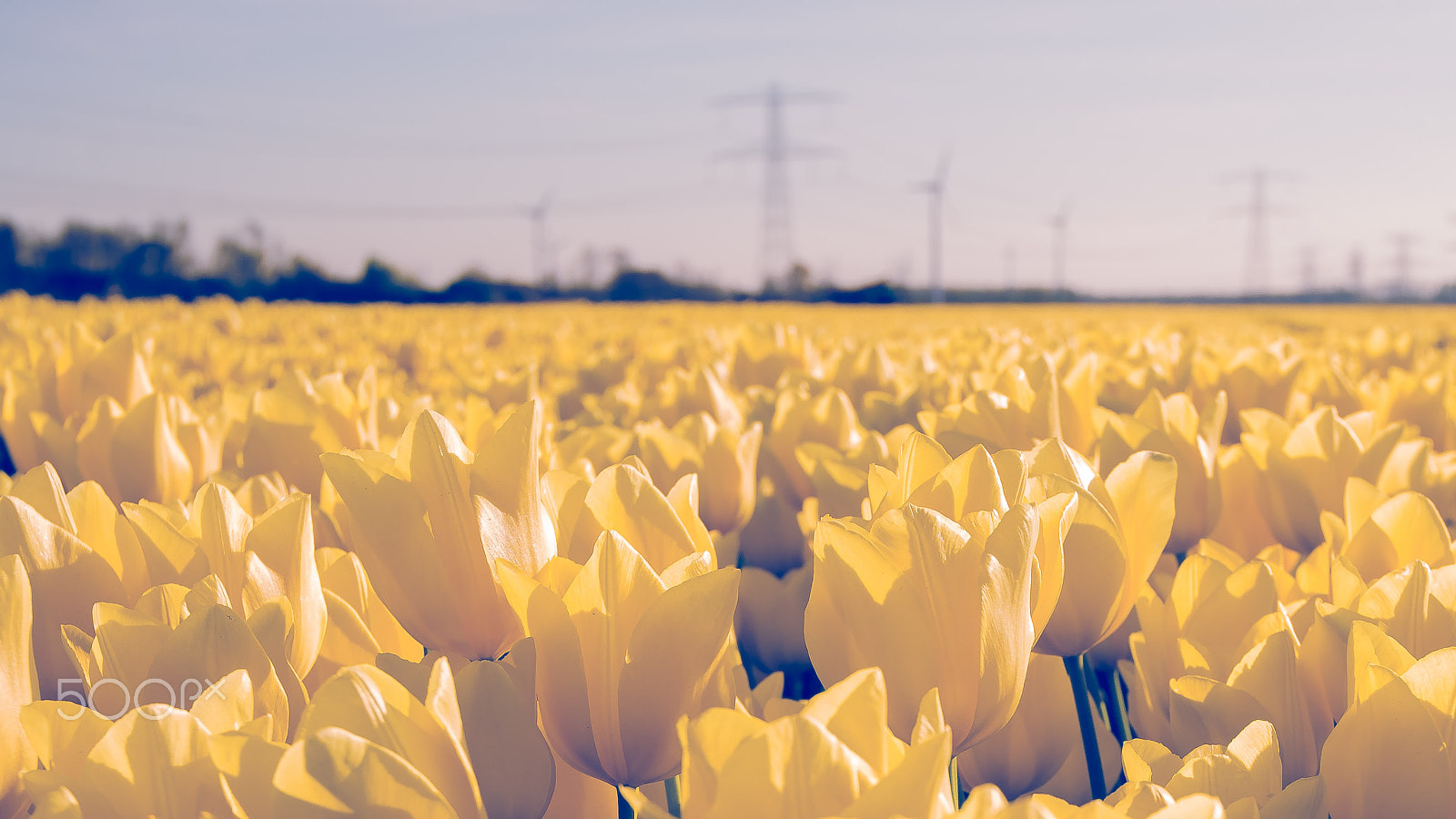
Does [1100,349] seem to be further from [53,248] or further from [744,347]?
[53,248]

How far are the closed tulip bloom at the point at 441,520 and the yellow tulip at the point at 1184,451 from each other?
2.58ft

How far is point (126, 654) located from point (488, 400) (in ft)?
4.79

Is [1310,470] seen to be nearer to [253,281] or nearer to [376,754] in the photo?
[376,754]

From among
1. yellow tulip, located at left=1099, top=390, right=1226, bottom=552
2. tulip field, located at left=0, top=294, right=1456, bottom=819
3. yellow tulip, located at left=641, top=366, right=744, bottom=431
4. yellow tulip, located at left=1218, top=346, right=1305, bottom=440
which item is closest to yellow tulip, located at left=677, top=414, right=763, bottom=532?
tulip field, located at left=0, top=294, right=1456, bottom=819

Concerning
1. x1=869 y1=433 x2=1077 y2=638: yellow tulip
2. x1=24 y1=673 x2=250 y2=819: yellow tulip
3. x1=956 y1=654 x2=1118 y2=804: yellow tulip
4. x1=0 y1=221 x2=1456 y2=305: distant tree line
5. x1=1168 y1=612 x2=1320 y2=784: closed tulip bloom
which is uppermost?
x1=0 y1=221 x2=1456 y2=305: distant tree line

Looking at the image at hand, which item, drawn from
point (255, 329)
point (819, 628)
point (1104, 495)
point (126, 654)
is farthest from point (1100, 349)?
point (255, 329)

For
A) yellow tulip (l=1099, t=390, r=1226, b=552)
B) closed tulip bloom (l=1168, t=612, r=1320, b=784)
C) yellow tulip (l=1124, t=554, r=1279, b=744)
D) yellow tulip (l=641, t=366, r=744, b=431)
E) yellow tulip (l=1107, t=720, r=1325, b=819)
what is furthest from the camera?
yellow tulip (l=641, t=366, r=744, b=431)

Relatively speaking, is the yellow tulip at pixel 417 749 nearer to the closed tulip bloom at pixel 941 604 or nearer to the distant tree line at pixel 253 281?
the closed tulip bloom at pixel 941 604

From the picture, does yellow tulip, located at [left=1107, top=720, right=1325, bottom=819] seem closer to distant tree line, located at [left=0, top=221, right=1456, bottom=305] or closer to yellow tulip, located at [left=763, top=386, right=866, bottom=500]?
yellow tulip, located at [left=763, top=386, right=866, bottom=500]

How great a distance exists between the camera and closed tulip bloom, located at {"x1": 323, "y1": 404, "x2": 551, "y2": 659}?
2.24ft

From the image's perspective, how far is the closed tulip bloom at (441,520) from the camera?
2.24ft

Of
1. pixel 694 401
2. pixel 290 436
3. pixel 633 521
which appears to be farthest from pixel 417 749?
pixel 694 401

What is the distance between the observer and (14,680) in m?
0.58

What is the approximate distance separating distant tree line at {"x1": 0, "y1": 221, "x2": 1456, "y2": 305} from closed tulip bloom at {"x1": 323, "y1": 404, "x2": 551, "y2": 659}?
108 feet
